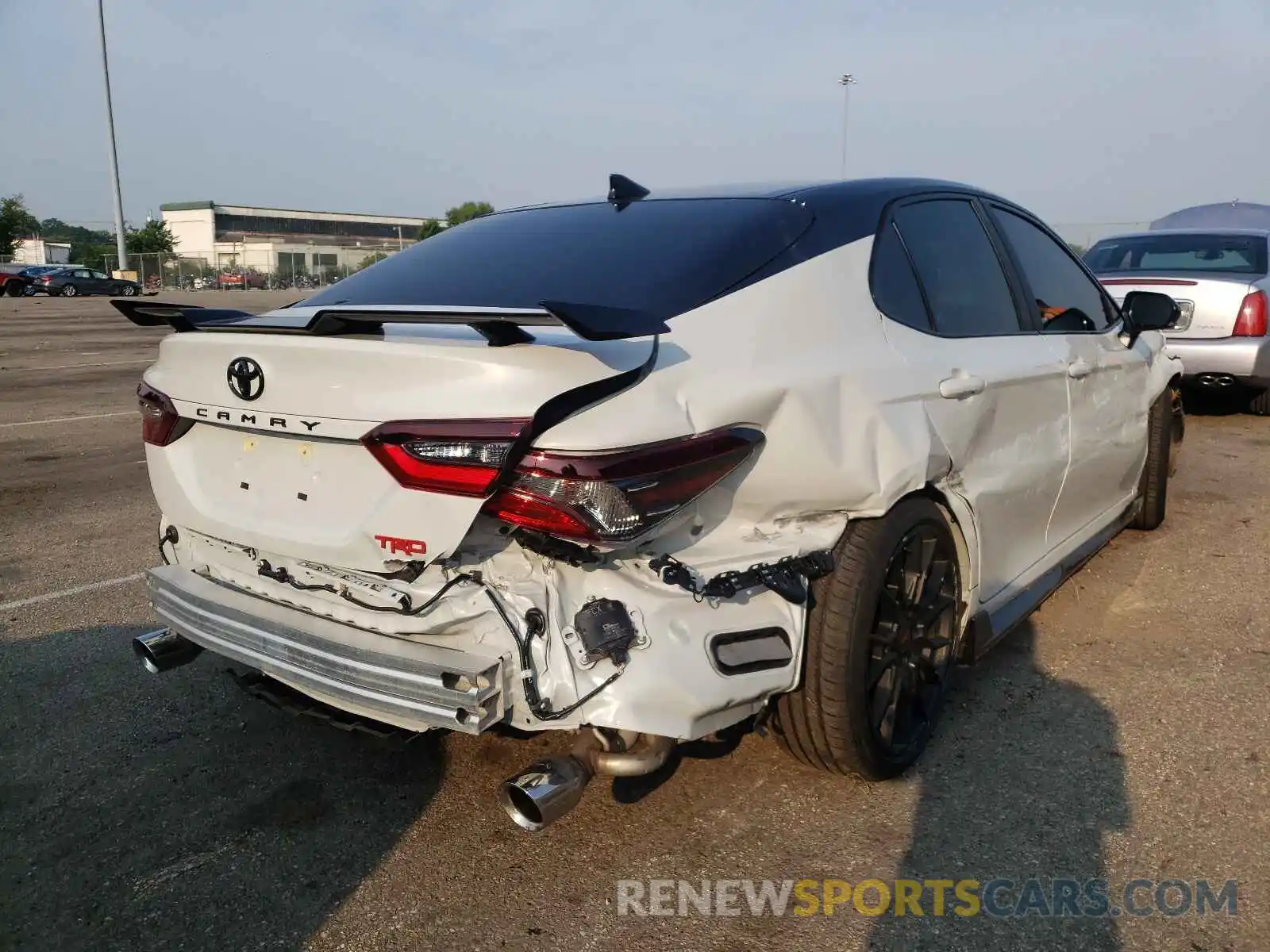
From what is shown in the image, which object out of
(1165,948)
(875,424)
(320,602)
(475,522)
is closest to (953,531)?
(875,424)

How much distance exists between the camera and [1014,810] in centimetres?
284

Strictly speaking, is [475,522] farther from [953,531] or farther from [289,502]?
[953,531]

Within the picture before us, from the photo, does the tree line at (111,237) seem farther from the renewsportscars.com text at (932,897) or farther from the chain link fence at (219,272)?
the renewsportscars.com text at (932,897)

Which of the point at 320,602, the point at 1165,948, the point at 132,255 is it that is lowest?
the point at 1165,948

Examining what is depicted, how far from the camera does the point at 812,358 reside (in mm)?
2582

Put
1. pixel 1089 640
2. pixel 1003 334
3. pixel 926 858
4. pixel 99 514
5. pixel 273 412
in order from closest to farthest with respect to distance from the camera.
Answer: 1. pixel 273 412
2. pixel 926 858
3. pixel 1003 334
4. pixel 1089 640
5. pixel 99 514

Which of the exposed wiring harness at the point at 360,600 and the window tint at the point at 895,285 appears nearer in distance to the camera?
the exposed wiring harness at the point at 360,600

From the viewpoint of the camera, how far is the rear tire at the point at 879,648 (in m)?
2.58

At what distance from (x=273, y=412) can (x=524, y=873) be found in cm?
129

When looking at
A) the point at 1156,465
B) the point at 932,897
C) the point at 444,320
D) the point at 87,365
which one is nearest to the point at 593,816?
the point at 932,897

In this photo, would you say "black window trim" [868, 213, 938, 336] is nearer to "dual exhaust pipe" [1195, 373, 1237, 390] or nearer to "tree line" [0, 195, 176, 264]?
"dual exhaust pipe" [1195, 373, 1237, 390]

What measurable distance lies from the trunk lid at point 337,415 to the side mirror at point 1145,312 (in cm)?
309

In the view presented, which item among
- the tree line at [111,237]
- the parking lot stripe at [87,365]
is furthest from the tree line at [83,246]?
the parking lot stripe at [87,365]

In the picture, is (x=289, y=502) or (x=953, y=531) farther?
(x=953, y=531)
